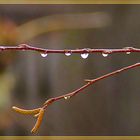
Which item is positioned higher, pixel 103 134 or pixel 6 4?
pixel 6 4

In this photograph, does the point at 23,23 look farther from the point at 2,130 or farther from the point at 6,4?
the point at 2,130

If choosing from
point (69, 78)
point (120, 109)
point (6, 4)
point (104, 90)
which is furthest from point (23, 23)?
point (120, 109)

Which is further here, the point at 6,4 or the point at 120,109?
the point at 120,109

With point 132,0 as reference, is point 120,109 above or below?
below

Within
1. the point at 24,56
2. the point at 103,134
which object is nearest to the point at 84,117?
the point at 103,134

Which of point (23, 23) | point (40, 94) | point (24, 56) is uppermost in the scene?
point (23, 23)

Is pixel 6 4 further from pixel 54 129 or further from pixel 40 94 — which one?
pixel 54 129
